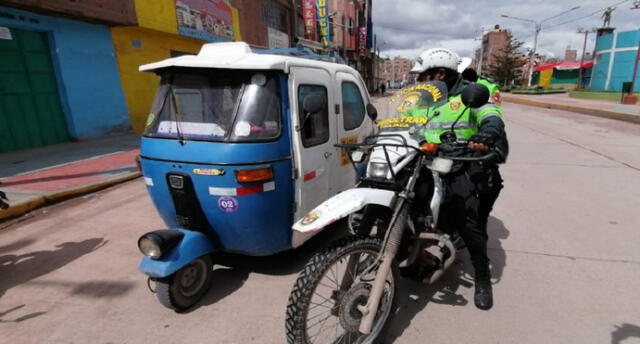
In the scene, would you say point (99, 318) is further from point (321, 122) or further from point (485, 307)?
point (485, 307)

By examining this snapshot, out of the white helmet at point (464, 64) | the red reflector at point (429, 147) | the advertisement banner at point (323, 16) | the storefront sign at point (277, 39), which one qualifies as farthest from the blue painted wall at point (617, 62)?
the red reflector at point (429, 147)

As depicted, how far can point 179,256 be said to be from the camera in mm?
2539

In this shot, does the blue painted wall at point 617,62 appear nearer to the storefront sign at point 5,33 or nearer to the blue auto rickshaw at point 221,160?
the blue auto rickshaw at point 221,160

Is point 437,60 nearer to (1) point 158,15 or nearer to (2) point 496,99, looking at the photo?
(2) point 496,99

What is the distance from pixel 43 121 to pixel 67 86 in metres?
1.08

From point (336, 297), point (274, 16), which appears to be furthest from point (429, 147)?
point (274, 16)

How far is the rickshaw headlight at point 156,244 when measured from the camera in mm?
2434

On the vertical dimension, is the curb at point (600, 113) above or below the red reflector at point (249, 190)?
below

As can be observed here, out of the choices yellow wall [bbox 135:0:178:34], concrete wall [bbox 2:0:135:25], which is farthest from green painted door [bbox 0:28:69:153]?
yellow wall [bbox 135:0:178:34]

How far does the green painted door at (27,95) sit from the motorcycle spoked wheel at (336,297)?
370 inches

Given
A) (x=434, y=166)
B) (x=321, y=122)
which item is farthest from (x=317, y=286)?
(x=321, y=122)

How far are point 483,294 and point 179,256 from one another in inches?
93.0

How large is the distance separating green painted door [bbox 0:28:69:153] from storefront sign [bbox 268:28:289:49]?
11.7 m

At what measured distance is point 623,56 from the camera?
116 feet
